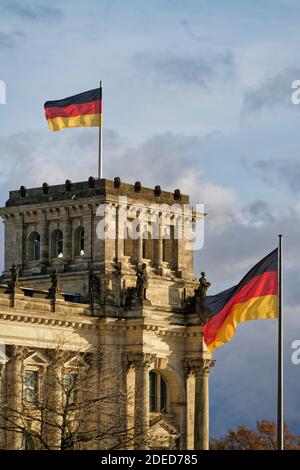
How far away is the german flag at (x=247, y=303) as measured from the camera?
258ft

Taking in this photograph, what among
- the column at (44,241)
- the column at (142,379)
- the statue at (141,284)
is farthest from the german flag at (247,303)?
the column at (44,241)

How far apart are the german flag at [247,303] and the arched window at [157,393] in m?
35.3

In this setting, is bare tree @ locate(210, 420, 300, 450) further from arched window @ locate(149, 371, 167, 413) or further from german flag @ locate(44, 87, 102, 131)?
german flag @ locate(44, 87, 102, 131)

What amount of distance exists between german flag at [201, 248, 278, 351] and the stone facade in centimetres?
2614

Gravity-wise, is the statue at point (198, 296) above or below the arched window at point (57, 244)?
below

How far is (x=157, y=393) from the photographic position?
12206 cm

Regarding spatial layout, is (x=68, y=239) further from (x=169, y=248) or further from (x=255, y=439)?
(x=255, y=439)

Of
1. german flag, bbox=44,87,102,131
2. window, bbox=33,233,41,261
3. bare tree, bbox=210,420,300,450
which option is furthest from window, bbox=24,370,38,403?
bare tree, bbox=210,420,300,450

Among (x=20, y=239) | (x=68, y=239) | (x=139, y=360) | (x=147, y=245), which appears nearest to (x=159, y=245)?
(x=147, y=245)

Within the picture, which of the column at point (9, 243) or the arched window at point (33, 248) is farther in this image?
the column at point (9, 243)

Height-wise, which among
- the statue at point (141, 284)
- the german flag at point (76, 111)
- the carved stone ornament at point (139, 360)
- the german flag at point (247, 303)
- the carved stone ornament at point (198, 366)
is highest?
the german flag at point (76, 111)

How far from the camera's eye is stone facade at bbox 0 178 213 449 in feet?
373

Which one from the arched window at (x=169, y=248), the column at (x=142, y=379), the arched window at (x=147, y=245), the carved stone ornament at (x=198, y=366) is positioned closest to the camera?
the column at (x=142, y=379)

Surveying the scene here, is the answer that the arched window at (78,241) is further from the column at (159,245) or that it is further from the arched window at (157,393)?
the arched window at (157,393)
